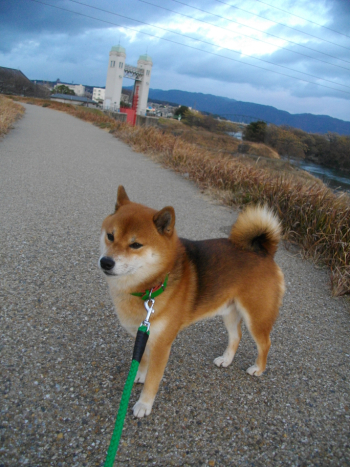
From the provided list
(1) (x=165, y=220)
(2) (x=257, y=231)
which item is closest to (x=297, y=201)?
(2) (x=257, y=231)

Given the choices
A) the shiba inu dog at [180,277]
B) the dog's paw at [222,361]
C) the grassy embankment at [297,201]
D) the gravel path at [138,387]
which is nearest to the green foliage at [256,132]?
the grassy embankment at [297,201]

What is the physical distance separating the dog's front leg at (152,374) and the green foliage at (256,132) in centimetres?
1818

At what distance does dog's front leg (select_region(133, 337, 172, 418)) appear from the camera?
200 cm

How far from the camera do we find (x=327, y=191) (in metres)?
5.89

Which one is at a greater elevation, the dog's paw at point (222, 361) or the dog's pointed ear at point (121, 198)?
the dog's pointed ear at point (121, 198)

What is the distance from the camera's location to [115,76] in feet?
218

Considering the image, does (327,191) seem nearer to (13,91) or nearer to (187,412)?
(187,412)

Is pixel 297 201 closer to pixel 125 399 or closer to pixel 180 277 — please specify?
pixel 180 277

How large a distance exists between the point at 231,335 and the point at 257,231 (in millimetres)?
889

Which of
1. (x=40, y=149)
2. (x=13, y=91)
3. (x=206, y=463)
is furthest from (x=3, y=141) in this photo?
(x=13, y=91)

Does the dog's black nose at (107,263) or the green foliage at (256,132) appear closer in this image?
the dog's black nose at (107,263)

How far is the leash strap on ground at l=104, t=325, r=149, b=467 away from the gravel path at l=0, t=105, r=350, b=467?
1.49 feet

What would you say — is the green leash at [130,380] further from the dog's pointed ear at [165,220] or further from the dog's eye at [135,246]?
the dog's pointed ear at [165,220]

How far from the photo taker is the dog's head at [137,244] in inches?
75.3
